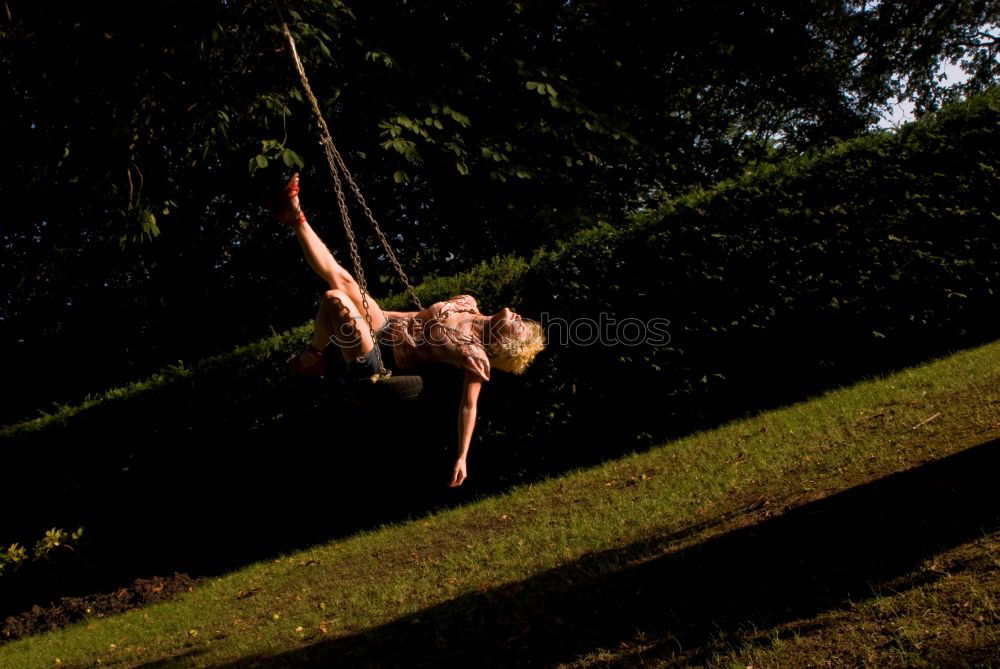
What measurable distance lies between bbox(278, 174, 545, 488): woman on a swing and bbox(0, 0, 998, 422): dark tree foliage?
435 cm

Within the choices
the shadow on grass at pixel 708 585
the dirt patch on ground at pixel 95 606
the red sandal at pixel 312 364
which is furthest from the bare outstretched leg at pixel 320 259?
the dirt patch on ground at pixel 95 606

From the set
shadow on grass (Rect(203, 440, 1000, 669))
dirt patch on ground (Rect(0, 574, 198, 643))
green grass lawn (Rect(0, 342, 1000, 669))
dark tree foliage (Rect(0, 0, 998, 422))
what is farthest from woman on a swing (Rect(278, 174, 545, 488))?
dirt patch on ground (Rect(0, 574, 198, 643))

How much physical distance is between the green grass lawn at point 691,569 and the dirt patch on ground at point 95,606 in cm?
32

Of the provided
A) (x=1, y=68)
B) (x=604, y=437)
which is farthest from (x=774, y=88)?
(x=1, y=68)

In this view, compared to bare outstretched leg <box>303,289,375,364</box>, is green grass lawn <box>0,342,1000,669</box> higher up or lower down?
lower down

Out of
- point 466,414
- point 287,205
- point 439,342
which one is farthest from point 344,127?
point 466,414

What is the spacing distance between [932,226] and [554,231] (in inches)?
199

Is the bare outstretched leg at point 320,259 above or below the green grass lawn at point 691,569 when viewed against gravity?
above

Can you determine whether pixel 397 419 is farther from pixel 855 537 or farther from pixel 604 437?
pixel 855 537

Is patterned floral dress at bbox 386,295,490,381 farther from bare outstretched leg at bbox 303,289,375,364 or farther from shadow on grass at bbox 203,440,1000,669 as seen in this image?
shadow on grass at bbox 203,440,1000,669

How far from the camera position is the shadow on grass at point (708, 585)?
174 inches

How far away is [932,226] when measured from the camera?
9.85 m

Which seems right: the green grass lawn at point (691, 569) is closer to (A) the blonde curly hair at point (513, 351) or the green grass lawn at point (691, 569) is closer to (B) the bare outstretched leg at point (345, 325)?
(A) the blonde curly hair at point (513, 351)

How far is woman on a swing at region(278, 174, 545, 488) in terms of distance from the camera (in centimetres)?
488
